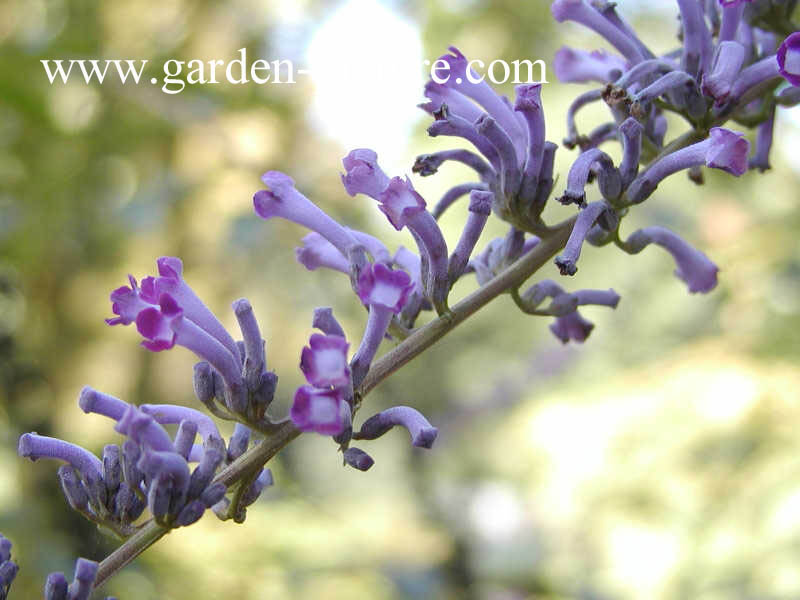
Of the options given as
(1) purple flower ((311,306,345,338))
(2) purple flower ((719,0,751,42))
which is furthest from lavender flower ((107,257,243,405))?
(2) purple flower ((719,0,751,42))

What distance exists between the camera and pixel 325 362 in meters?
0.77

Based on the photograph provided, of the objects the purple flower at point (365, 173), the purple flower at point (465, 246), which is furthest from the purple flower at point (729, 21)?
the purple flower at point (365, 173)

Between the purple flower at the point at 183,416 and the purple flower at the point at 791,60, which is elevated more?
the purple flower at the point at 791,60

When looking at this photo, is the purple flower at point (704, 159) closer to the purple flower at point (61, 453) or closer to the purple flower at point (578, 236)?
the purple flower at point (578, 236)

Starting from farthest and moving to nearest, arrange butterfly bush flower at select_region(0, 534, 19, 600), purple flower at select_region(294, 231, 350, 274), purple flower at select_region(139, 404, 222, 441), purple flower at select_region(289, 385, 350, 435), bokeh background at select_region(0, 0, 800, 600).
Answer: bokeh background at select_region(0, 0, 800, 600)
purple flower at select_region(294, 231, 350, 274)
purple flower at select_region(139, 404, 222, 441)
butterfly bush flower at select_region(0, 534, 19, 600)
purple flower at select_region(289, 385, 350, 435)

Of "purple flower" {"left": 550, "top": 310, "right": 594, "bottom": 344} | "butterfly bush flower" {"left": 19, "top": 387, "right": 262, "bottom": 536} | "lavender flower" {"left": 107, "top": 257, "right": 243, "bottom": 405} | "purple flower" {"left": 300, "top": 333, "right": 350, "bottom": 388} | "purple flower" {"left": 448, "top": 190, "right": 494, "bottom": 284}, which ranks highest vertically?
"purple flower" {"left": 448, "top": 190, "right": 494, "bottom": 284}

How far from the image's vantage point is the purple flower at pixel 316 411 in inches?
29.5

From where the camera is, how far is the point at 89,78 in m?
2.71

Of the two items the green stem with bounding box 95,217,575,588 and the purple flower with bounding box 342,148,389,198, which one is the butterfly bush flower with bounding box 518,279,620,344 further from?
the purple flower with bounding box 342,148,389,198

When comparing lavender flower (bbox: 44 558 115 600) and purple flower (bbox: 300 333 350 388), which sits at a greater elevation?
purple flower (bbox: 300 333 350 388)

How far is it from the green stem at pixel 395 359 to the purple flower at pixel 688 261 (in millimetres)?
203

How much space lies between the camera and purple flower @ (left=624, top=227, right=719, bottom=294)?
3.74 ft

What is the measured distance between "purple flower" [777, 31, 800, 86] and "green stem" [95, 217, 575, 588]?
276 millimetres

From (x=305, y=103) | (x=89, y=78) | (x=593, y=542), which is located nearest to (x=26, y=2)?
(x=89, y=78)
